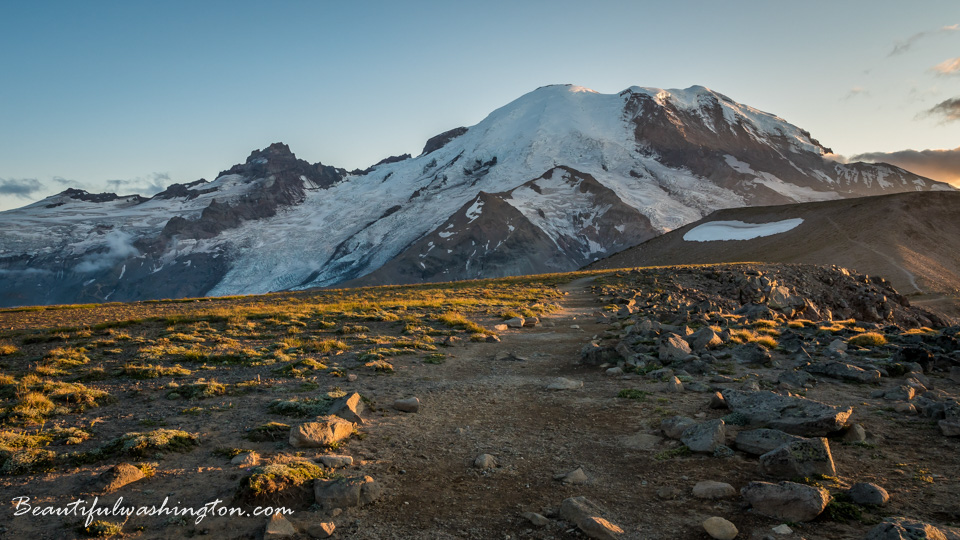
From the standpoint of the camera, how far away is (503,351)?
1755 centimetres

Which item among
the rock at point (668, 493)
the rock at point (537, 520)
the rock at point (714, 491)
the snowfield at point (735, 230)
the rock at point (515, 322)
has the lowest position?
the rock at point (515, 322)

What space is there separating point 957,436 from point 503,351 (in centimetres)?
1168

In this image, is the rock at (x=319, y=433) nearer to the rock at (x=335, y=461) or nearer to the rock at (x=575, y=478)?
the rock at (x=335, y=461)

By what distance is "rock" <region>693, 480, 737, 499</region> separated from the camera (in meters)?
6.47

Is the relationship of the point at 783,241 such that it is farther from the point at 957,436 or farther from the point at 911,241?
the point at 957,436

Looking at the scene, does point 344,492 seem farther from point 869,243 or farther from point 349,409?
point 869,243

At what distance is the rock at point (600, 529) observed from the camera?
18.2 ft

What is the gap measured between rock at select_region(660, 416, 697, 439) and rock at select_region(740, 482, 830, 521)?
248 cm

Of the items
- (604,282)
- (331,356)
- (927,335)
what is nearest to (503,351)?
(331,356)

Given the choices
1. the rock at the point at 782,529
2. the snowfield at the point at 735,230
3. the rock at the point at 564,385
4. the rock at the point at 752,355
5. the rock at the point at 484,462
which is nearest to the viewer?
the rock at the point at 782,529

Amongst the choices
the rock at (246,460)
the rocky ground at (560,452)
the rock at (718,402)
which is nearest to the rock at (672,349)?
the rocky ground at (560,452)

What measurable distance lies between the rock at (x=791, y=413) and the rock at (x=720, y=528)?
3.42m

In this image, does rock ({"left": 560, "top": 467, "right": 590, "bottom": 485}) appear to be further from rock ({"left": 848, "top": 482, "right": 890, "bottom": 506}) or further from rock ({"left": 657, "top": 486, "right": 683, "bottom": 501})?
rock ({"left": 848, "top": 482, "right": 890, "bottom": 506})

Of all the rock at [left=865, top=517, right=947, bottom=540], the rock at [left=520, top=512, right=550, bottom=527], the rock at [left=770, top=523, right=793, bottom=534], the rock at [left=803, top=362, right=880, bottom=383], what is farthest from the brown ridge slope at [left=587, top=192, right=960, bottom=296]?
the rock at [left=520, top=512, right=550, bottom=527]
